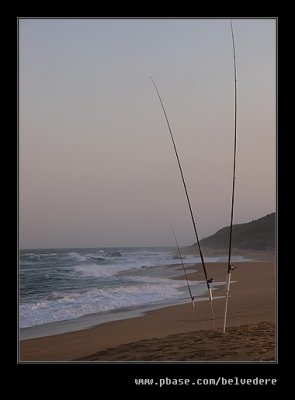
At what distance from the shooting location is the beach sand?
372 cm

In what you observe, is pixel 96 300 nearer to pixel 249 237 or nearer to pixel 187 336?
pixel 187 336

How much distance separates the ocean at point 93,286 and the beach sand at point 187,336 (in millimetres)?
128

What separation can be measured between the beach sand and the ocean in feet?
0.42

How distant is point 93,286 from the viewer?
437 cm

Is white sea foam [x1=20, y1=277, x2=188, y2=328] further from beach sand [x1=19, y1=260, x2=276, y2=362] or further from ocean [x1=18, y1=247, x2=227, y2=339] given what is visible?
beach sand [x1=19, y1=260, x2=276, y2=362]

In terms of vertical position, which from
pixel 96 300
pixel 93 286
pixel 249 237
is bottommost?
pixel 96 300

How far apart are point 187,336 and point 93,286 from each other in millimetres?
831

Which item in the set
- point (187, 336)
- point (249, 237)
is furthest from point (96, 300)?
point (249, 237)

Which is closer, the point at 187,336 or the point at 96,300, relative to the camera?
the point at 187,336

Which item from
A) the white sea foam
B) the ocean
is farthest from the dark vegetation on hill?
the white sea foam

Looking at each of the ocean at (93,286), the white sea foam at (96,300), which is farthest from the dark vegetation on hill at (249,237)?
the white sea foam at (96,300)

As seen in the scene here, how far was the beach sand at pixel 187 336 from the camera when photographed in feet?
12.2
